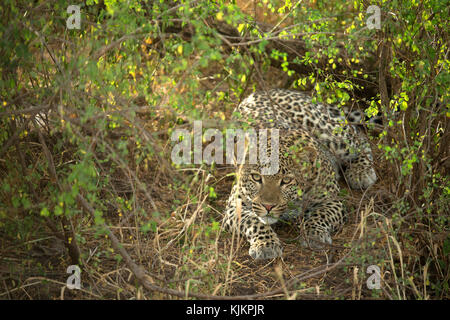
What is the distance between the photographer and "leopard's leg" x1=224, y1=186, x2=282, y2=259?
5598 millimetres

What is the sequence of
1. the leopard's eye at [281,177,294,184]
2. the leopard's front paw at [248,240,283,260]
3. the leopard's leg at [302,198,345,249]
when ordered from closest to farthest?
the leopard's front paw at [248,240,283,260] → the leopard's leg at [302,198,345,249] → the leopard's eye at [281,177,294,184]

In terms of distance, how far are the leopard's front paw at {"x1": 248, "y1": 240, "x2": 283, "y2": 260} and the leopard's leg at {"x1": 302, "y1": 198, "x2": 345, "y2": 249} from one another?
0.28m

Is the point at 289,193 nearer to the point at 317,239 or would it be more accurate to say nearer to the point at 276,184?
the point at 276,184

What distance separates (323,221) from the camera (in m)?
6.11

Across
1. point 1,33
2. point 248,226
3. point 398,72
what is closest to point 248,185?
point 248,226

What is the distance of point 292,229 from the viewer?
631 cm

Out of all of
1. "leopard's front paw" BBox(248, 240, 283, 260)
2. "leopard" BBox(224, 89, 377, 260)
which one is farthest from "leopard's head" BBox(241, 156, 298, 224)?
"leopard's front paw" BBox(248, 240, 283, 260)

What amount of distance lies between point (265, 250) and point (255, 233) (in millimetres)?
299

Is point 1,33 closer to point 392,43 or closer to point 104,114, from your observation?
point 104,114

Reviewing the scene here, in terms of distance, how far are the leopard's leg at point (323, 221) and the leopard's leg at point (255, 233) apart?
0.32 metres

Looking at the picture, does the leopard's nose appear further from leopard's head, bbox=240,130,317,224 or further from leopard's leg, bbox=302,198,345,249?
leopard's leg, bbox=302,198,345,249

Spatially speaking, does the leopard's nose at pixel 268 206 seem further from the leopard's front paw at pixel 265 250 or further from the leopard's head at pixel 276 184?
the leopard's front paw at pixel 265 250

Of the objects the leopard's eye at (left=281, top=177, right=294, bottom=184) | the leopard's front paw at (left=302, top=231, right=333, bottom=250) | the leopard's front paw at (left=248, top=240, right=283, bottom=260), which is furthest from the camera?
the leopard's eye at (left=281, top=177, right=294, bottom=184)

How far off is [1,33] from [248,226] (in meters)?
3.04
